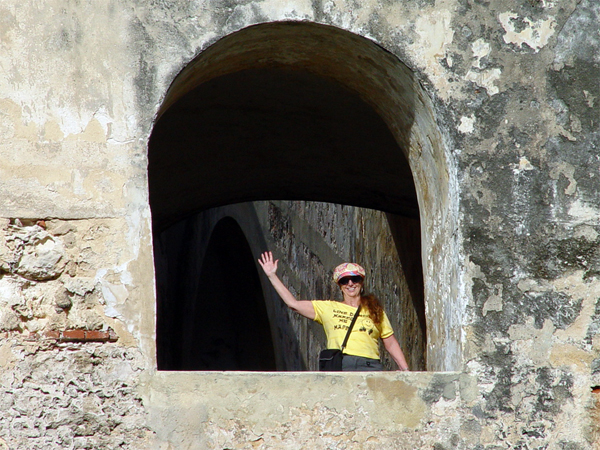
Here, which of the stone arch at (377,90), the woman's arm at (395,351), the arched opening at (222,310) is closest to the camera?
the stone arch at (377,90)

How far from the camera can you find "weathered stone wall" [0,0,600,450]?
2.98m

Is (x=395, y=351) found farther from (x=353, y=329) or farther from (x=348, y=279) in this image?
(x=348, y=279)

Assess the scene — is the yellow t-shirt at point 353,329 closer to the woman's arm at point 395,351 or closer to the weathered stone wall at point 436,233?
the woman's arm at point 395,351

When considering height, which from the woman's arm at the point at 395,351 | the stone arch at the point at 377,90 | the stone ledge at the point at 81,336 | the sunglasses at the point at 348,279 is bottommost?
the woman's arm at the point at 395,351

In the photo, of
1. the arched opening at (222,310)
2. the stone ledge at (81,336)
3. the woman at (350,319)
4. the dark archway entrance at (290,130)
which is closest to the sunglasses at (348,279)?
the woman at (350,319)

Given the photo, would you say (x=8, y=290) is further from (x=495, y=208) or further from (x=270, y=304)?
(x=270, y=304)

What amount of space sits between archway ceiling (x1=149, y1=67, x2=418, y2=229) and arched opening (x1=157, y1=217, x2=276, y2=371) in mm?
4396

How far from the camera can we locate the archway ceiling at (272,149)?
443cm

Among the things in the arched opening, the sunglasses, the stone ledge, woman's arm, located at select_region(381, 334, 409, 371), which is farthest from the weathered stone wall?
the arched opening

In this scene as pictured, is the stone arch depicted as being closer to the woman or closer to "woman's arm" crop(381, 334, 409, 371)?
"woman's arm" crop(381, 334, 409, 371)

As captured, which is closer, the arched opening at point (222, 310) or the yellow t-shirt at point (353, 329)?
the yellow t-shirt at point (353, 329)

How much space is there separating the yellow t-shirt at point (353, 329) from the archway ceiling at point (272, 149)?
0.98m

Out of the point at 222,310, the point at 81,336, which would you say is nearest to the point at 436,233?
the point at 81,336

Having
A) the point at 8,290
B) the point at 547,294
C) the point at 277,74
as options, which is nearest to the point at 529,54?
the point at 547,294
